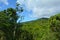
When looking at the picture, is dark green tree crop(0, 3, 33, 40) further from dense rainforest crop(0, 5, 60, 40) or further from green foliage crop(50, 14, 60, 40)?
green foliage crop(50, 14, 60, 40)

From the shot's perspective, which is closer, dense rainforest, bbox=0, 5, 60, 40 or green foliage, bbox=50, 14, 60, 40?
green foliage, bbox=50, 14, 60, 40

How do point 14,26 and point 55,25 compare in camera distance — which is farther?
point 14,26

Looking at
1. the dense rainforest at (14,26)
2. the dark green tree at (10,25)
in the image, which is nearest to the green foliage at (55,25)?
the dense rainforest at (14,26)

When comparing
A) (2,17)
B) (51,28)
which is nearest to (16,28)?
(2,17)

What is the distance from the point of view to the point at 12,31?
5150 centimetres

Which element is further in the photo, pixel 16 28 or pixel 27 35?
pixel 27 35

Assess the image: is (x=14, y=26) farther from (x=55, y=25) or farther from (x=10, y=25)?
(x=55, y=25)

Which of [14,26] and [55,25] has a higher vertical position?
[14,26]

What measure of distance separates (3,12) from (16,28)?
181 inches

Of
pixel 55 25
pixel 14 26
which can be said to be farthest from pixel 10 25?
pixel 55 25

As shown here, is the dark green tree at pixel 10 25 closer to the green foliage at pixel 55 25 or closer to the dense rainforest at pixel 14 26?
the dense rainforest at pixel 14 26

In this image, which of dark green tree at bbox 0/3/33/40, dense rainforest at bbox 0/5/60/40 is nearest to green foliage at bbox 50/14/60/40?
dense rainforest at bbox 0/5/60/40

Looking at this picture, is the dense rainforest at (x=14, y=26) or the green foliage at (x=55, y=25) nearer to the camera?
the green foliage at (x=55, y=25)

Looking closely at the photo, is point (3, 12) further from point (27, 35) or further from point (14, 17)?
point (27, 35)
